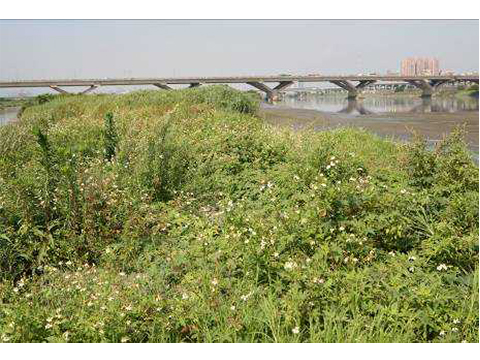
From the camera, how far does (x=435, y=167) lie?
175 inches

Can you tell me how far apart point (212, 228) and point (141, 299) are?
1.24m

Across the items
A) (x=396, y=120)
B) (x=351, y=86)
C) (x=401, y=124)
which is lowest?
(x=401, y=124)

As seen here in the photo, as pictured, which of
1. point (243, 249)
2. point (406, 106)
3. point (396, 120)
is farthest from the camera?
point (406, 106)

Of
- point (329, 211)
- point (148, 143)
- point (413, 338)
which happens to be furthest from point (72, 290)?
point (148, 143)

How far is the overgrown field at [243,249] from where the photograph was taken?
2.76 metres

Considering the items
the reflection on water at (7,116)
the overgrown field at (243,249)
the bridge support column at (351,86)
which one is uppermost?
the bridge support column at (351,86)

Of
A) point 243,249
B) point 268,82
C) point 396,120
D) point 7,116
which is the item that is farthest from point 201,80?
point 243,249

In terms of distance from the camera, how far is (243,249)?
11.5ft

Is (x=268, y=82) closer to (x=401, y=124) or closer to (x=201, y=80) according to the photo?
(x=201, y=80)

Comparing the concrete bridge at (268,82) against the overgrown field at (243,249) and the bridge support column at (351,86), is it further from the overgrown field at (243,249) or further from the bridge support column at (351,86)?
the overgrown field at (243,249)

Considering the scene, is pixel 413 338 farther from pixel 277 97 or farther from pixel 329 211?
pixel 277 97

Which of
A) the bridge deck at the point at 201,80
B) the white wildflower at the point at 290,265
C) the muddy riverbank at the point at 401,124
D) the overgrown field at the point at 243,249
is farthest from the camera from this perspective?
the bridge deck at the point at 201,80

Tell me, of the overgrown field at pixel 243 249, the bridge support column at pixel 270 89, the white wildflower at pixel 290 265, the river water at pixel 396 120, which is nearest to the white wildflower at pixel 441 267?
the overgrown field at pixel 243 249

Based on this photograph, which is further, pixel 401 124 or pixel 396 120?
pixel 396 120
